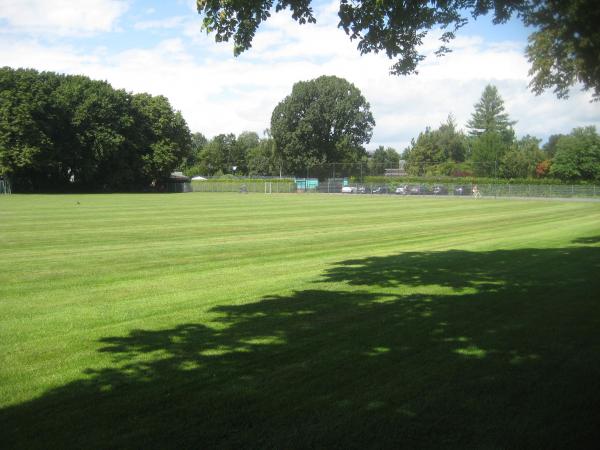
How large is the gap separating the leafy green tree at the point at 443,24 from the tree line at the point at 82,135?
6624 centimetres

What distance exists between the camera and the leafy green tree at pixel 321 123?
101 meters

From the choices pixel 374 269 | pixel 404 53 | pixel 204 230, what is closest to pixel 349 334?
pixel 374 269

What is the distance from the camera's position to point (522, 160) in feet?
233

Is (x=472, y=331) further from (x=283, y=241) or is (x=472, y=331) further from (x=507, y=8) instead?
(x=283, y=241)

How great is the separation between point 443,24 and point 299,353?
7109 mm

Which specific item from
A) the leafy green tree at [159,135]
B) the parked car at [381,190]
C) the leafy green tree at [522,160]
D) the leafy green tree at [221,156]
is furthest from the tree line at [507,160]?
the leafy green tree at [221,156]

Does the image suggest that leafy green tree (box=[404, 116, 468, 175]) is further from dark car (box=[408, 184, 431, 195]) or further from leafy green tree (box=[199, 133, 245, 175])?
leafy green tree (box=[199, 133, 245, 175])

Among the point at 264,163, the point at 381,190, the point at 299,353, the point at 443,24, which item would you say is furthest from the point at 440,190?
the point at 299,353

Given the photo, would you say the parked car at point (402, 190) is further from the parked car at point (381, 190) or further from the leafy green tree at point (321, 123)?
the leafy green tree at point (321, 123)

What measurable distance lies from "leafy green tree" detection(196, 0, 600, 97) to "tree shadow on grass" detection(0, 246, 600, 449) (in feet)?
13.1

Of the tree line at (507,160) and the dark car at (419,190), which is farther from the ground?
the tree line at (507,160)

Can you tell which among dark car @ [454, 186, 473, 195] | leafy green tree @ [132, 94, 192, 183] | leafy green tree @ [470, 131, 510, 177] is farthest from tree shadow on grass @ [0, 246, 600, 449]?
leafy green tree @ [132, 94, 192, 183]

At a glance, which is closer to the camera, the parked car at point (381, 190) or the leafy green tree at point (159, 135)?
the parked car at point (381, 190)

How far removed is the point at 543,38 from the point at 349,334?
587 cm
